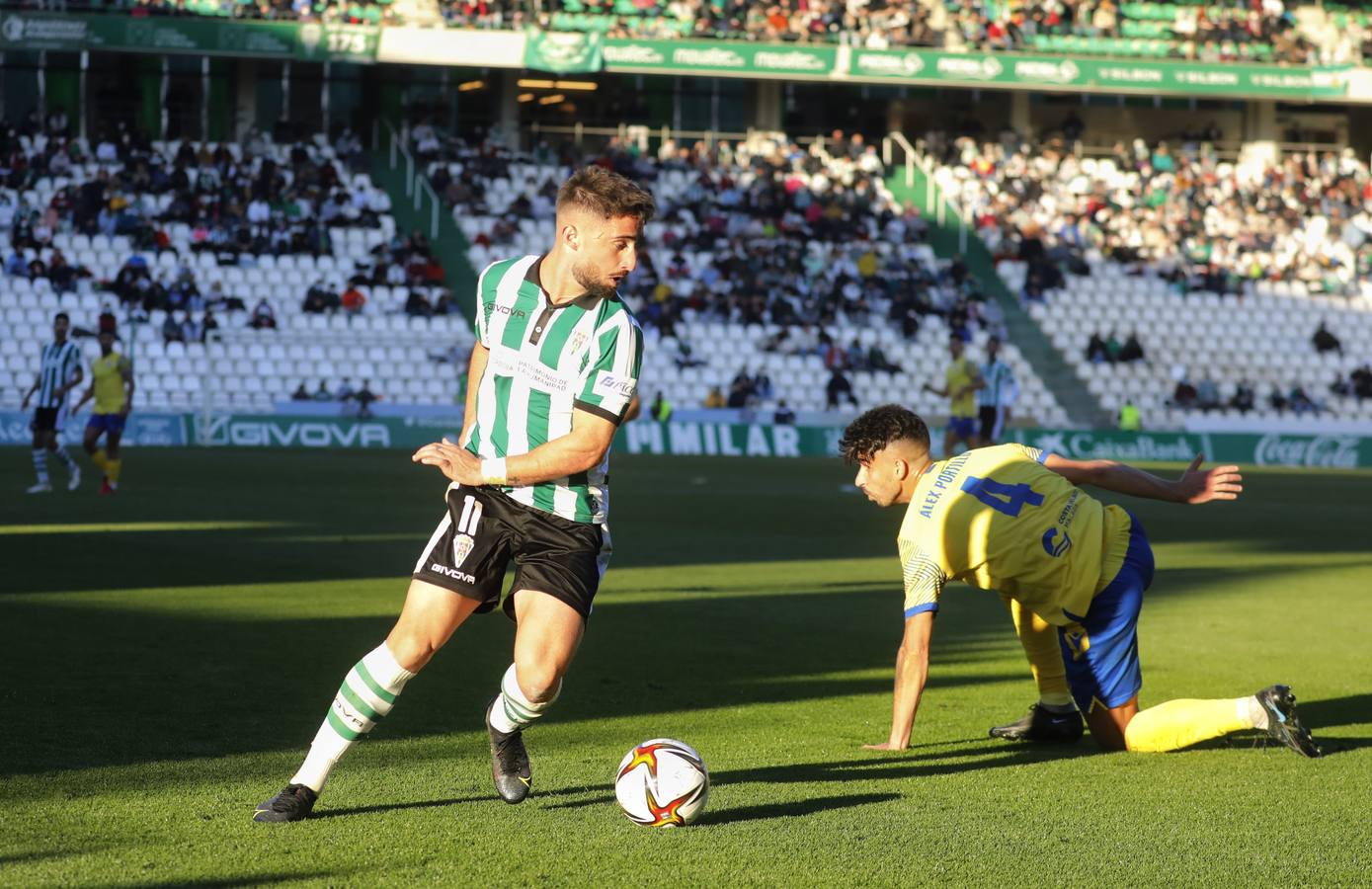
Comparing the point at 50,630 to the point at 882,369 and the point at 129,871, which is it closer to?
the point at 129,871

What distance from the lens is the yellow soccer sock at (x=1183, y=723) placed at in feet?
21.4

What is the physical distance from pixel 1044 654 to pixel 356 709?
3257 millimetres

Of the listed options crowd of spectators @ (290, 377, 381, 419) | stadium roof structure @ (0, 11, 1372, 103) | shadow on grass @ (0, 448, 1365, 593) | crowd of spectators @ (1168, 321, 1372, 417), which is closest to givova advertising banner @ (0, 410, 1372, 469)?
crowd of spectators @ (290, 377, 381, 419)

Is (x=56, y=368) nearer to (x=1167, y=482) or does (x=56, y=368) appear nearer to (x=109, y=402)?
(x=109, y=402)

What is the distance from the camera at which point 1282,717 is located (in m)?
6.40

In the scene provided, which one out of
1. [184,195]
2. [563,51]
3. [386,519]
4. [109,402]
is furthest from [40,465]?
[563,51]

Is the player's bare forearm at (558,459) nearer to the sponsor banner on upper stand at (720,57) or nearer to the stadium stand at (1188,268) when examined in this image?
the stadium stand at (1188,268)

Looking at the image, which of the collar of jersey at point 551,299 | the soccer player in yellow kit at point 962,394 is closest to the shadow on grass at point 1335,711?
the collar of jersey at point 551,299

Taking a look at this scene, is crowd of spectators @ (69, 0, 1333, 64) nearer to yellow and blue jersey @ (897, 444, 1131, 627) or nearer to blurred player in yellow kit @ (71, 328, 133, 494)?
blurred player in yellow kit @ (71, 328, 133, 494)

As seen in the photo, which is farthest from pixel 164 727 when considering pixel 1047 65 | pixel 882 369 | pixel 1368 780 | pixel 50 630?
pixel 1047 65

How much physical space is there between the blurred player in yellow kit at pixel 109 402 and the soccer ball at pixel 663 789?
1542 cm

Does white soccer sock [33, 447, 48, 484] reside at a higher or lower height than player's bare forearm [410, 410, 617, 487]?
Result: lower

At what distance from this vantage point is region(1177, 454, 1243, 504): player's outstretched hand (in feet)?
21.1

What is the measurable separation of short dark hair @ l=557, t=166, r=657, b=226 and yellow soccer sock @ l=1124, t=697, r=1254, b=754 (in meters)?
3.06
